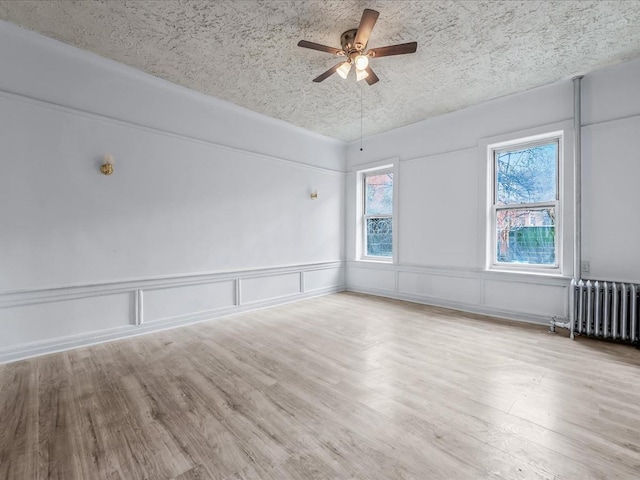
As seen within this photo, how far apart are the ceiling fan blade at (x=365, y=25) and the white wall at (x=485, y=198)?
2.66 m

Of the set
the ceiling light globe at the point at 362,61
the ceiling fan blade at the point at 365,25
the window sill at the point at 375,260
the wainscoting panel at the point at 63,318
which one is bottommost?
the wainscoting panel at the point at 63,318

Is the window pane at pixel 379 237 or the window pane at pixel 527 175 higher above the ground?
the window pane at pixel 527 175

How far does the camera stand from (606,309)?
10.3ft

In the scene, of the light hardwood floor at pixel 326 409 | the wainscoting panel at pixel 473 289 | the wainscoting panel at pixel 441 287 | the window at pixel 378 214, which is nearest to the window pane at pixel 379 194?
the window at pixel 378 214

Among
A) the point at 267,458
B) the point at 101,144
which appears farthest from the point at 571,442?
the point at 101,144

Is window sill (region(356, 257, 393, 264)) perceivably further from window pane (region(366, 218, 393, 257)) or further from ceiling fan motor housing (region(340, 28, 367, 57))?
ceiling fan motor housing (region(340, 28, 367, 57))

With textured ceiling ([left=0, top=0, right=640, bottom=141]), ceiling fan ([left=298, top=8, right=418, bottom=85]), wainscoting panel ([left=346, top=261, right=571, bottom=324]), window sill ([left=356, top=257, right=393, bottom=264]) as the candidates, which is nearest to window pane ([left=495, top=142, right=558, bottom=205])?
textured ceiling ([left=0, top=0, right=640, bottom=141])

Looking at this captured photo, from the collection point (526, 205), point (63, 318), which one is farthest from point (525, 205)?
point (63, 318)

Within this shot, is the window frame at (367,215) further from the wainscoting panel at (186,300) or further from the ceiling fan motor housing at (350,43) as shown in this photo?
the ceiling fan motor housing at (350,43)

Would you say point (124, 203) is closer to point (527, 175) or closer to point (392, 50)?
point (392, 50)

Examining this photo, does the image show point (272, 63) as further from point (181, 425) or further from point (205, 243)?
point (181, 425)

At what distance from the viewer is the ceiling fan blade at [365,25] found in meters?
2.15

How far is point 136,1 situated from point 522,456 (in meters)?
4.04

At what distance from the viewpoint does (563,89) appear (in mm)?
3590
